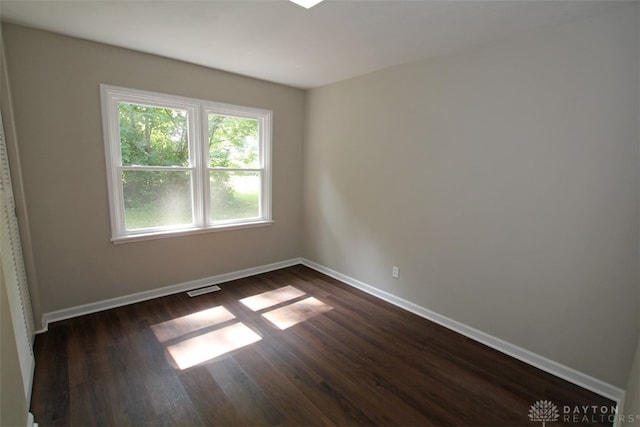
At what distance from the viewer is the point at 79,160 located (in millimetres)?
2641

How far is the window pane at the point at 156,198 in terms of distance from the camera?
118 inches

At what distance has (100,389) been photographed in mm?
1919

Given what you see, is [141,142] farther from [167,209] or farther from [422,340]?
[422,340]

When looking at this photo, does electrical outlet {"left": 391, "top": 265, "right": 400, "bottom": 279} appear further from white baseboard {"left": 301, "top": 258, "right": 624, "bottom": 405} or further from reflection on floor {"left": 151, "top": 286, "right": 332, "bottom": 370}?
reflection on floor {"left": 151, "top": 286, "right": 332, "bottom": 370}

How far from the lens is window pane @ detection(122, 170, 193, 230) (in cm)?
299

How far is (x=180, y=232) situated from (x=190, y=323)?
1.03 m

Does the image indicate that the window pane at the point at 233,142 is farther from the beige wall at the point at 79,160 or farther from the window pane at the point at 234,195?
the beige wall at the point at 79,160

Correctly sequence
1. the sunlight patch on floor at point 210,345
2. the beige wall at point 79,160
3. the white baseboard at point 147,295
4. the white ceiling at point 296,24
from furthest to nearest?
1. the white baseboard at point 147,295
2. the beige wall at point 79,160
3. the sunlight patch on floor at point 210,345
4. the white ceiling at point 296,24

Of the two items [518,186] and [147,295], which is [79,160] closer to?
[147,295]

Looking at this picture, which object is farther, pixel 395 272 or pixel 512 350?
pixel 395 272

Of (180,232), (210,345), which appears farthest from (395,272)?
(180,232)

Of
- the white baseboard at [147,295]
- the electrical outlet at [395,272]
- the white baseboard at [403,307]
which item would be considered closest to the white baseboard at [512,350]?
the white baseboard at [403,307]

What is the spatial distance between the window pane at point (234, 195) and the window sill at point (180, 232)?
4.9 inches

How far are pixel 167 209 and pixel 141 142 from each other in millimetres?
731
